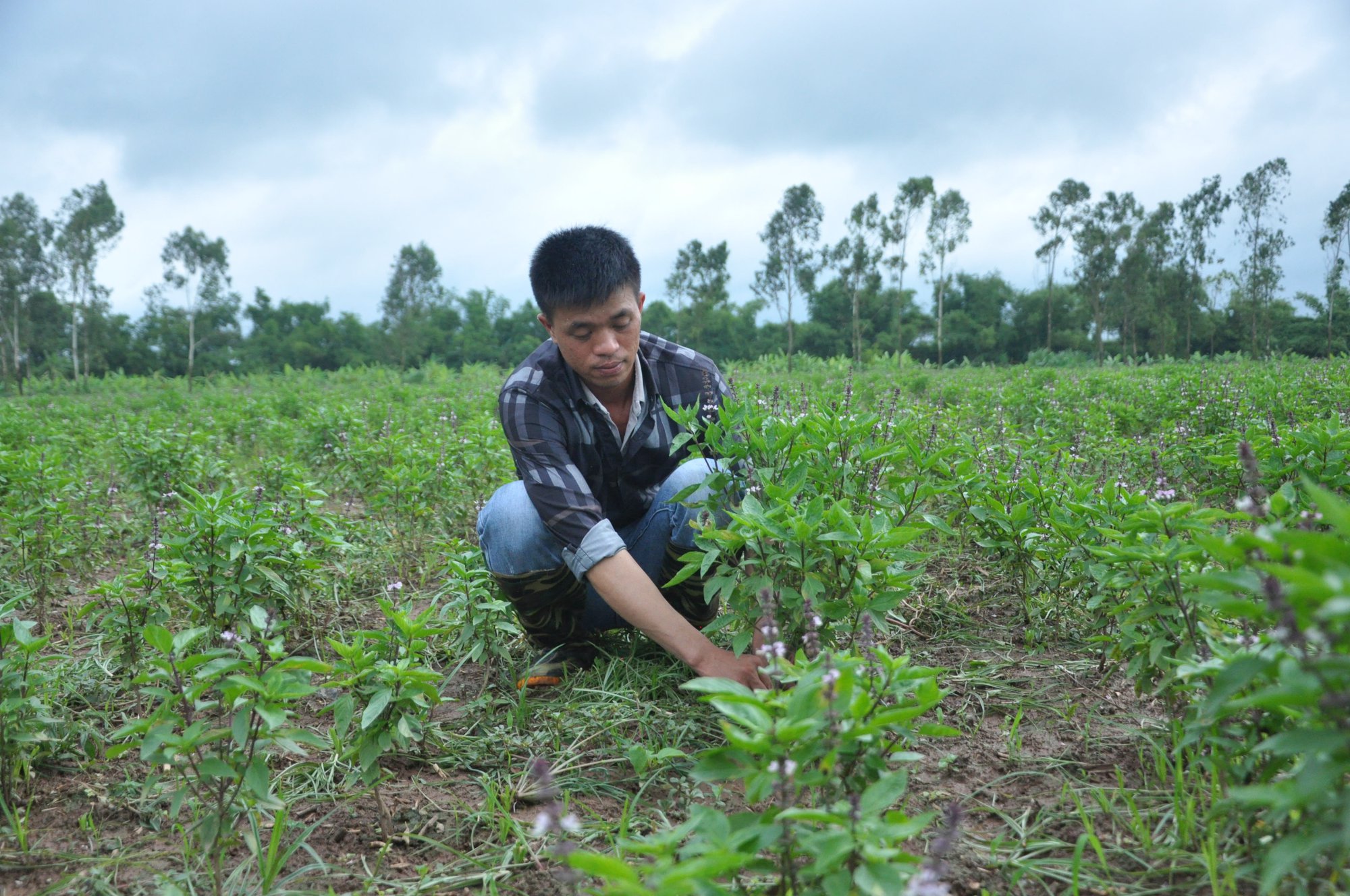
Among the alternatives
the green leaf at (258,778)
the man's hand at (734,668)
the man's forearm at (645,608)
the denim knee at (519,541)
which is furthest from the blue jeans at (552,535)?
the green leaf at (258,778)

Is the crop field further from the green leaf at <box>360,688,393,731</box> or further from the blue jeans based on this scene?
the blue jeans

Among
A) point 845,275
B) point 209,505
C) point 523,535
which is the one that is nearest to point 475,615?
point 523,535

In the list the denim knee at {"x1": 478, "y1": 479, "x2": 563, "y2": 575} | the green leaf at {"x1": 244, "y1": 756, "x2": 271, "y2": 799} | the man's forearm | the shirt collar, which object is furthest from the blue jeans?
the green leaf at {"x1": 244, "y1": 756, "x2": 271, "y2": 799}

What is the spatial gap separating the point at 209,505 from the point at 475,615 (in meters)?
1.00

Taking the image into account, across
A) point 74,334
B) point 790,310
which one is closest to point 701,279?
point 790,310

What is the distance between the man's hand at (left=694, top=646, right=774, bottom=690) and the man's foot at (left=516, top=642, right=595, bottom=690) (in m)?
0.79

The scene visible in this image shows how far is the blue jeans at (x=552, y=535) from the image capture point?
293 centimetres

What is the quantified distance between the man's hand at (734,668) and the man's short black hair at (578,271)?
48.4 inches

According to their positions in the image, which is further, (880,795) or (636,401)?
(636,401)

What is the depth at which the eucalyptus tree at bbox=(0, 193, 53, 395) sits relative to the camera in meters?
35.3

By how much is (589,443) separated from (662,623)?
0.93 meters

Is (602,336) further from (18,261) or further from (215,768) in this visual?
(18,261)

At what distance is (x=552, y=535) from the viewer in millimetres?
2908

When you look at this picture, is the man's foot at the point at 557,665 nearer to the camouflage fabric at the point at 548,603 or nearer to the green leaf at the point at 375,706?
the camouflage fabric at the point at 548,603
